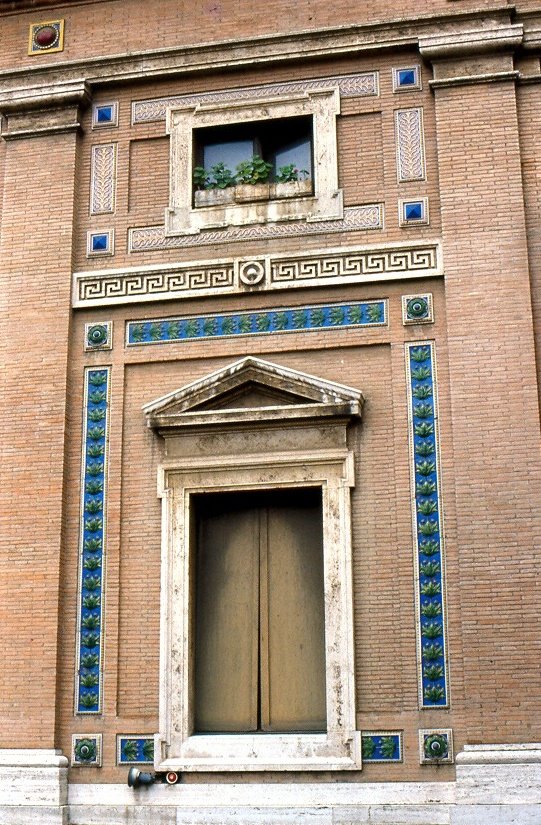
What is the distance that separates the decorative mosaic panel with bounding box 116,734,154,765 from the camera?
12.5 m

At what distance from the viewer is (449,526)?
41.0 ft

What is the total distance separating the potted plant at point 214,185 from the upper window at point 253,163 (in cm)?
1

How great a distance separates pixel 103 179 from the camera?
14.5 meters

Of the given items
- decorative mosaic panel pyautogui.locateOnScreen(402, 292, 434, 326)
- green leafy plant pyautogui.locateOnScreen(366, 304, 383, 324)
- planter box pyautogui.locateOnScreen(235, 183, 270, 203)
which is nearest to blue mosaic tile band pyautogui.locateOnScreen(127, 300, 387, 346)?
green leafy plant pyautogui.locateOnScreen(366, 304, 383, 324)

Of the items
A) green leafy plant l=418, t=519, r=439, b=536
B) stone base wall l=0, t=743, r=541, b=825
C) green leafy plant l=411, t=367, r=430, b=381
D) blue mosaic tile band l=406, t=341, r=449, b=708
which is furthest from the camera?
green leafy plant l=411, t=367, r=430, b=381

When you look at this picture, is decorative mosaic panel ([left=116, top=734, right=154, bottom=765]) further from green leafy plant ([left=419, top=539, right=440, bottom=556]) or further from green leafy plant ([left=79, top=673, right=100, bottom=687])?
green leafy plant ([left=419, top=539, right=440, bottom=556])

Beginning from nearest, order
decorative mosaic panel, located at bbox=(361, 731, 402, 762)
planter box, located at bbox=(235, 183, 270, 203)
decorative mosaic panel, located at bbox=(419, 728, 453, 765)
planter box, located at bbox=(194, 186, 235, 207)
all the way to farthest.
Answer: decorative mosaic panel, located at bbox=(419, 728, 453, 765), decorative mosaic panel, located at bbox=(361, 731, 402, 762), planter box, located at bbox=(235, 183, 270, 203), planter box, located at bbox=(194, 186, 235, 207)

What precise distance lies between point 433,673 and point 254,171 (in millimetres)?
6027

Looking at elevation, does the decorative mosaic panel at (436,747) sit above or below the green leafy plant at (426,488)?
below

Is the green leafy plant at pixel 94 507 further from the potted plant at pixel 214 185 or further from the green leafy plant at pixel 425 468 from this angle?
the potted plant at pixel 214 185

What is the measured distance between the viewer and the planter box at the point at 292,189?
13969 millimetres

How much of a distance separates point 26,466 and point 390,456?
4018mm

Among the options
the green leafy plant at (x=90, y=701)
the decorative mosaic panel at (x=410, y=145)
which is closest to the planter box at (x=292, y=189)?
the decorative mosaic panel at (x=410, y=145)

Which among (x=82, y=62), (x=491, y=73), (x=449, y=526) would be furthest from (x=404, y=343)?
(x=82, y=62)
